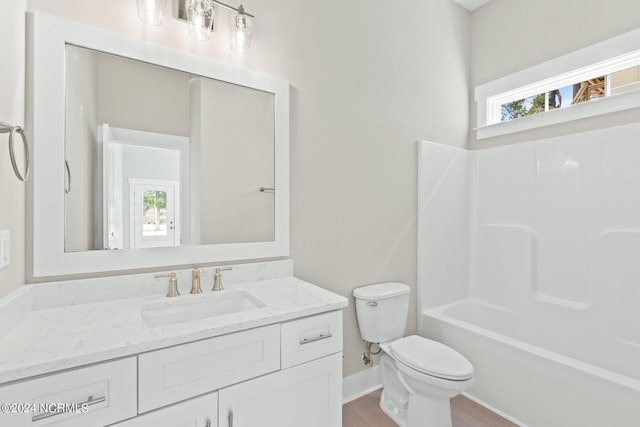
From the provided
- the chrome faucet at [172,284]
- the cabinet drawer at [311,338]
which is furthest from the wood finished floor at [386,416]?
the chrome faucet at [172,284]

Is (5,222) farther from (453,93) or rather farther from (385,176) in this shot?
(453,93)

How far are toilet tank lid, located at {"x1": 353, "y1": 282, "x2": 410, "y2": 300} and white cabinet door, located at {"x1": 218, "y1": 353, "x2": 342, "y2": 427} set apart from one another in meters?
0.67

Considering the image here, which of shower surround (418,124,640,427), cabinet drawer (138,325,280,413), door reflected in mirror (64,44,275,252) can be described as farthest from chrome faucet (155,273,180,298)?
shower surround (418,124,640,427)

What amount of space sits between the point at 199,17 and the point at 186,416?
5.21 ft

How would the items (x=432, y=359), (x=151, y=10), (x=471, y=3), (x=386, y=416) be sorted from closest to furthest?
(x=151, y=10)
(x=432, y=359)
(x=386, y=416)
(x=471, y=3)

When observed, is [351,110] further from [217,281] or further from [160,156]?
[217,281]

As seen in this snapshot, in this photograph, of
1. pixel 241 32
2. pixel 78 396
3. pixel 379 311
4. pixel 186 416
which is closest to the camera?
pixel 78 396

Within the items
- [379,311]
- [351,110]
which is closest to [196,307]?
[379,311]

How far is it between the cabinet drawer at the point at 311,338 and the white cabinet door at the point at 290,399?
0.03 metres

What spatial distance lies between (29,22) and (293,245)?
4.67ft

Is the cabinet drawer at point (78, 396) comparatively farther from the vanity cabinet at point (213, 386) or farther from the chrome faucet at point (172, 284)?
the chrome faucet at point (172, 284)

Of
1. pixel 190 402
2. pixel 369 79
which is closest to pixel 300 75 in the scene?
pixel 369 79

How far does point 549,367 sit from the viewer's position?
67.5 inches

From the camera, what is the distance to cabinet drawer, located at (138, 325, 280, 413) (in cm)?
92
